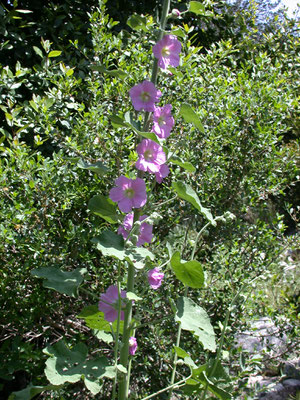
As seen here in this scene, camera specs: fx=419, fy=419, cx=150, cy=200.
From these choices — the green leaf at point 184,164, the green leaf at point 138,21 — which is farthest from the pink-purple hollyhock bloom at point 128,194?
the green leaf at point 138,21

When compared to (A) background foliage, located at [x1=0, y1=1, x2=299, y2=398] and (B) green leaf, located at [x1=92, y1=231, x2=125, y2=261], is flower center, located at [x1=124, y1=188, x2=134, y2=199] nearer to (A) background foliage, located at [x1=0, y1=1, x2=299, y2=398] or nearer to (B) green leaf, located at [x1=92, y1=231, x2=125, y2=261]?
(B) green leaf, located at [x1=92, y1=231, x2=125, y2=261]

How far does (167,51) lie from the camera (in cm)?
120

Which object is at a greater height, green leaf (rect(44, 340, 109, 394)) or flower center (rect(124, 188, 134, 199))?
flower center (rect(124, 188, 134, 199))

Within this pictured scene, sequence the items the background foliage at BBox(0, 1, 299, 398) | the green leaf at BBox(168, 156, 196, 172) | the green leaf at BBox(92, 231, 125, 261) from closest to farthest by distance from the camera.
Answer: the green leaf at BBox(92, 231, 125, 261) < the green leaf at BBox(168, 156, 196, 172) < the background foliage at BBox(0, 1, 299, 398)

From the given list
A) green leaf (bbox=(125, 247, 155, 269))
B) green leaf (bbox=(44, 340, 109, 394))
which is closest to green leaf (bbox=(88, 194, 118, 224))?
green leaf (bbox=(125, 247, 155, 269))

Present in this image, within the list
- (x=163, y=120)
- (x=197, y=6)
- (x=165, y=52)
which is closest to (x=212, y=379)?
(x=163, y=120)

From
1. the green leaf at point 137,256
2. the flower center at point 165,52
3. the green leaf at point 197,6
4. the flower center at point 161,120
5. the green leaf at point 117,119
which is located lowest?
the green leaf at point 137,256

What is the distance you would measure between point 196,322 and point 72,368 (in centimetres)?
37

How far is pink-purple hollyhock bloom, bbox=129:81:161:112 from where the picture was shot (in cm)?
119

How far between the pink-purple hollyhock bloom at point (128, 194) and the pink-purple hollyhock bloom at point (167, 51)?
0.35 m

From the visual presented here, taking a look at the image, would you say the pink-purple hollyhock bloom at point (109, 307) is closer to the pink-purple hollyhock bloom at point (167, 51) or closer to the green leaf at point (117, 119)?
the green leaf at point (117, 119)

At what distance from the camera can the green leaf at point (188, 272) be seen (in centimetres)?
112

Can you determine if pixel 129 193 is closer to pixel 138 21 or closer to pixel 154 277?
pixel 154 277

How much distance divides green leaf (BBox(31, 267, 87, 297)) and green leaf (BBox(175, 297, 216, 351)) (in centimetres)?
30
